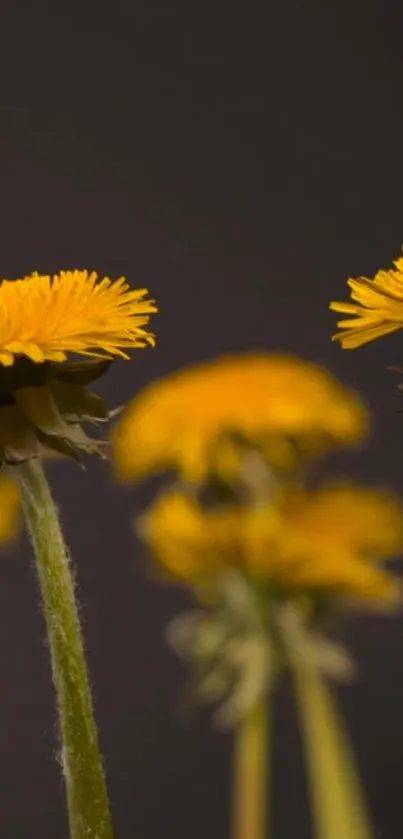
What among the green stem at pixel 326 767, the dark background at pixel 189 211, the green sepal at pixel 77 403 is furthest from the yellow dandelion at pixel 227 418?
the dark background at pixel 189 211

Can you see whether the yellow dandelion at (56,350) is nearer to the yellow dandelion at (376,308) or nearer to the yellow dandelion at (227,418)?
the yellow dandelion at (376,308)

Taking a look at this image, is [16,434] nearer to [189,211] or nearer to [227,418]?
[227,418]

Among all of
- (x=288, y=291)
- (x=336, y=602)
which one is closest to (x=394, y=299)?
(x=336, y=602)

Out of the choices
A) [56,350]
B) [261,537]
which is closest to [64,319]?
[56,350]

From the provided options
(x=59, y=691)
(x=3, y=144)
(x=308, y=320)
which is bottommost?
(x=59, y=691)

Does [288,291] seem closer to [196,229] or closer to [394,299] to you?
[196,229]

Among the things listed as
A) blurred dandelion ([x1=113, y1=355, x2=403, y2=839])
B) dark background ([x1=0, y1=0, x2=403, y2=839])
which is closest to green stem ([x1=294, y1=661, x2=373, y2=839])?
blurred dandelion ([x1=113, y1=355, x2=403, y2=839])
